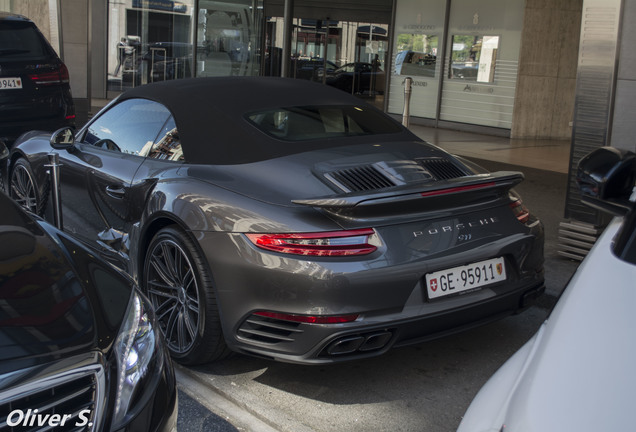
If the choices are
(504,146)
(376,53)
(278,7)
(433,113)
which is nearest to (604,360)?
(504,146)

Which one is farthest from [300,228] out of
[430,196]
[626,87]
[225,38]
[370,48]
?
[370,48]

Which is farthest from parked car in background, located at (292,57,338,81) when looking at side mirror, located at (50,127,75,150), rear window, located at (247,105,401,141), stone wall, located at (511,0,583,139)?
rear window, located at (247,105,401,141)

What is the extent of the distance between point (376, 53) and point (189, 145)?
63.2ft

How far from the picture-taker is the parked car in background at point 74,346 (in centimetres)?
206

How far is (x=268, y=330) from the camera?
3395 mm

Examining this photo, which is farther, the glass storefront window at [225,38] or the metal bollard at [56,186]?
the glass storefront window at [225,38]

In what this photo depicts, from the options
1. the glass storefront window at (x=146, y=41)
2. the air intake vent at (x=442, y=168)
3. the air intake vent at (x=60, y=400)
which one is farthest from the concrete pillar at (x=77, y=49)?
the air intake vent at (x=60, y=400)

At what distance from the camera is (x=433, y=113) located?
1669cm

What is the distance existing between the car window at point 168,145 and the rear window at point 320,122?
1.41 ft

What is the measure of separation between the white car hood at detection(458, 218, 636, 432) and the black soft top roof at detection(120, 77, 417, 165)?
210 cm

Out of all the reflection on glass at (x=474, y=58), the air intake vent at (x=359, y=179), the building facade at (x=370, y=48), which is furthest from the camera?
the reflection on glass at (x=474, y=58)

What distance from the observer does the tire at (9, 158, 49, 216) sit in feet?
18.5

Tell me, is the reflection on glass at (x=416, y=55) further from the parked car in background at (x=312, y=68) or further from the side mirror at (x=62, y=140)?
the side mirror at (x=62, y=140)

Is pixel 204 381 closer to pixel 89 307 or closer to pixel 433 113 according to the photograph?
pixel 89 307
